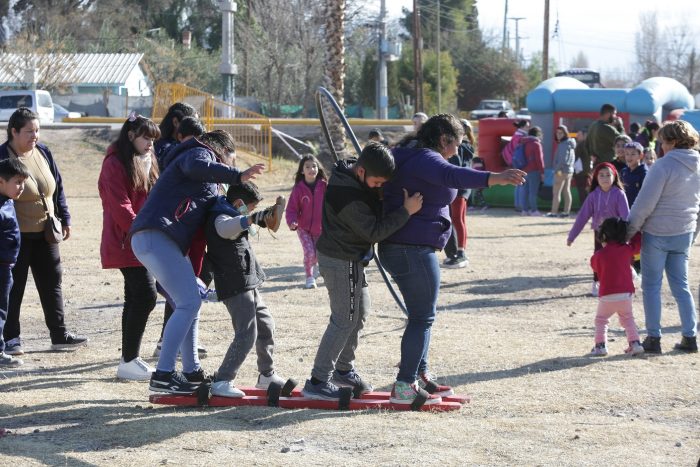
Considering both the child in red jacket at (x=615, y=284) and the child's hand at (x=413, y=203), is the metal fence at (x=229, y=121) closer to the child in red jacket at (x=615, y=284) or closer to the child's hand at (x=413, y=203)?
the child in red jacket at (x=615, y=284)

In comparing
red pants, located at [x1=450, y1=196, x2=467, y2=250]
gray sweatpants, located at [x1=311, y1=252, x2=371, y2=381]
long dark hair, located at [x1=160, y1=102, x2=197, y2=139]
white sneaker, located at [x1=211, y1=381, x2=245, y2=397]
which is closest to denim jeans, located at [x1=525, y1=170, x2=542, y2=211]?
red pants, located at [x1=450, y1=196, x2=467, y2=250]

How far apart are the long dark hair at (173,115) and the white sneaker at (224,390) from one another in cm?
188

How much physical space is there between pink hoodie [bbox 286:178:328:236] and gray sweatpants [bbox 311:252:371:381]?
14.7 feet

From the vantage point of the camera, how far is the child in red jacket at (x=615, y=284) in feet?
26.5

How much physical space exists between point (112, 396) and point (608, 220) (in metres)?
3.98

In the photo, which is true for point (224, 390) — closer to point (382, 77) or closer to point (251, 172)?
point (251, 172)

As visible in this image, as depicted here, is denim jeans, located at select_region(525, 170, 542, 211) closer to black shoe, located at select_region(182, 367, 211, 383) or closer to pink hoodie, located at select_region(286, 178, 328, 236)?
pink hoodie, located at select_region(286, 178, 328, 236)

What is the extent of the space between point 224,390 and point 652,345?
11.8ft

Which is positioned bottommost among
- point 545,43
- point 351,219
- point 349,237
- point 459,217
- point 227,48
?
point 459,217

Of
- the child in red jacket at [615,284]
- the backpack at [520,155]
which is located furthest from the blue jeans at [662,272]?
the backpack at [520,155]

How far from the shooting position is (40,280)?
8.18 metres

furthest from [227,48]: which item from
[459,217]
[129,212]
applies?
[129,212]

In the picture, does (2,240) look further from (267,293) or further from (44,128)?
(44,128)

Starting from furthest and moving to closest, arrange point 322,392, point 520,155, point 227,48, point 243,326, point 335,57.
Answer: point 227,48
point 335,57
point 520,155
point 322,392
point 243,326
